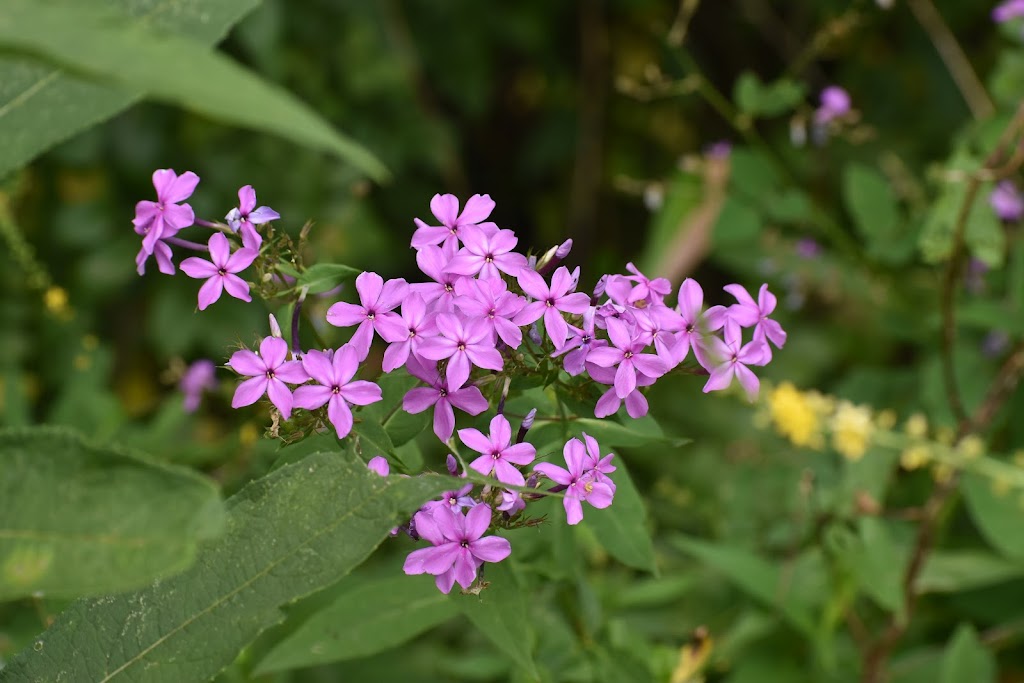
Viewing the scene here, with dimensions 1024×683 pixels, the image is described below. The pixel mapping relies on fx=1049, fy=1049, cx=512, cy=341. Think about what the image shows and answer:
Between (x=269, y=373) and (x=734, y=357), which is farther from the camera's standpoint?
(x=734, y=357)

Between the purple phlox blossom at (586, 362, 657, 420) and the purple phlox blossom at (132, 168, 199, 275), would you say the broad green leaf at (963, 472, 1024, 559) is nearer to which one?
the purple phlox blossom at (586, 362, 657, 420)

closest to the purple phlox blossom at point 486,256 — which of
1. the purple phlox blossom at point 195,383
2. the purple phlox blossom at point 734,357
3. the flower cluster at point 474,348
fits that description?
the flower cluster at point 474,348

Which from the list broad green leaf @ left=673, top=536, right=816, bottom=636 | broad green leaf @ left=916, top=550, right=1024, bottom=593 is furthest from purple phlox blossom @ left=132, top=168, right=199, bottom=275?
broad green leaf @ left=916, top=550, right=1024, bottom=593

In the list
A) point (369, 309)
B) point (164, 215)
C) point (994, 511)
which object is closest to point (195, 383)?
point (164, 215)

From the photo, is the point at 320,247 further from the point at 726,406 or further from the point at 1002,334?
the point at 1002,334

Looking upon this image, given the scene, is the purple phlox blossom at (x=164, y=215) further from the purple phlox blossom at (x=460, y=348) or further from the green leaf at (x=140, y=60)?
the green leaf at (x=140, y=60)

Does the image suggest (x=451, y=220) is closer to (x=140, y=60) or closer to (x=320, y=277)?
(x=320, y=277)

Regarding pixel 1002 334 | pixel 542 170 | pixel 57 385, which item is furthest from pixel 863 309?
pixel 57 385
